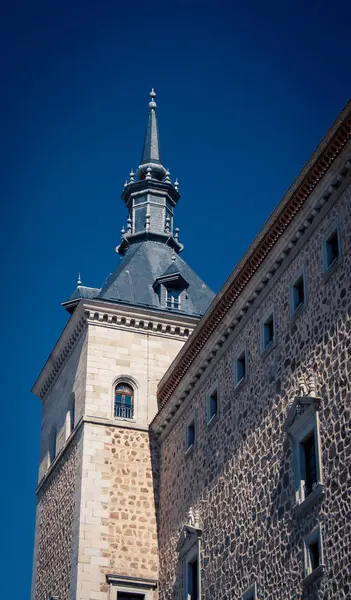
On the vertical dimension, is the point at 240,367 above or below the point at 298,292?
below

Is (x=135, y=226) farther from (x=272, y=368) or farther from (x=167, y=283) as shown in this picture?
(x=272, y=368)

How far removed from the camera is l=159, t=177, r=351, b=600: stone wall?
22297 millimetres

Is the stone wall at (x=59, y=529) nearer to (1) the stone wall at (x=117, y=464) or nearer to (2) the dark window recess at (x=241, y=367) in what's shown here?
(1) the stone wall at (x=117, y=464)

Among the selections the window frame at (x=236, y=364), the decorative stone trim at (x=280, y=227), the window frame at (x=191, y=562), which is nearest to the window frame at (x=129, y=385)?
the decorative stone trim at (x=280, y=227)

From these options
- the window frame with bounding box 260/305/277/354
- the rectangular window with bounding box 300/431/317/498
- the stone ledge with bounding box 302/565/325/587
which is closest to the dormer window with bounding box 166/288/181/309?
the window frame with bounding box 260/305/277/354

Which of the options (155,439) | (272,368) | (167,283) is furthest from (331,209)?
(167,283)

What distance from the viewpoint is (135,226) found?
143 feet

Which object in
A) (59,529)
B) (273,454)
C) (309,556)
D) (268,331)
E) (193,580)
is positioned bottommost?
(309,556)

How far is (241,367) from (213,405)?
1993 mm

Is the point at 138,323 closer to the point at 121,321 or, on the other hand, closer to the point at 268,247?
the point at 121,321

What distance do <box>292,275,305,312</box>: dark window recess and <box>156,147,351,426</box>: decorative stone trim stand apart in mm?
849

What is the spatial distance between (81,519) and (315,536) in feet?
37.2

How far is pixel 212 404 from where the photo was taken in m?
30.1

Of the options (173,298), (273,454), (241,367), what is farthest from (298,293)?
(173,298)
